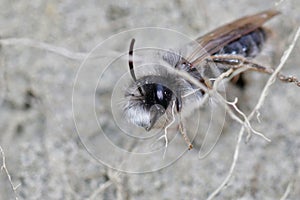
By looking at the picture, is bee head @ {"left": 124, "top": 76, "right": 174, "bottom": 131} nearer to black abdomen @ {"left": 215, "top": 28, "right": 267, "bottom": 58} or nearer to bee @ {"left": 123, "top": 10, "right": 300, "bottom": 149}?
bee @ {"left": 123, "top": 10, "right": 300, "bottom": 149}

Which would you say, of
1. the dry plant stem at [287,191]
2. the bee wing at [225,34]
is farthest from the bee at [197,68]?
the dry plant stem at [287,191]

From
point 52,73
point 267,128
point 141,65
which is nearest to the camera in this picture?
point 141,65

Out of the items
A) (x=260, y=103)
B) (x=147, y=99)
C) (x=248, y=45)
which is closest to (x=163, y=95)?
(x=147, y=99)

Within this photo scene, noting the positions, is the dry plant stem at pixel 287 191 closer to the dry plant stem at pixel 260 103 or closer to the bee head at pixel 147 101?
the dry plant stem at pixel 260 103

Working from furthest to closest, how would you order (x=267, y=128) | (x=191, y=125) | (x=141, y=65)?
(x=267, y=128) → (x=191, y=125) → (x=141, y=65)

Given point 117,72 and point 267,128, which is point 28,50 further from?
point 267,128

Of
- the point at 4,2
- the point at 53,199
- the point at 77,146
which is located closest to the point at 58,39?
the point at 4,2

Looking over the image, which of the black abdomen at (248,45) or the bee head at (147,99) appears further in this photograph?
the black abdomen at (248,45)

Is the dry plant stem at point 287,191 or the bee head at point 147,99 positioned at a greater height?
the bee head at point 147,99

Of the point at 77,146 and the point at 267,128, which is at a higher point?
the point at 77,146
